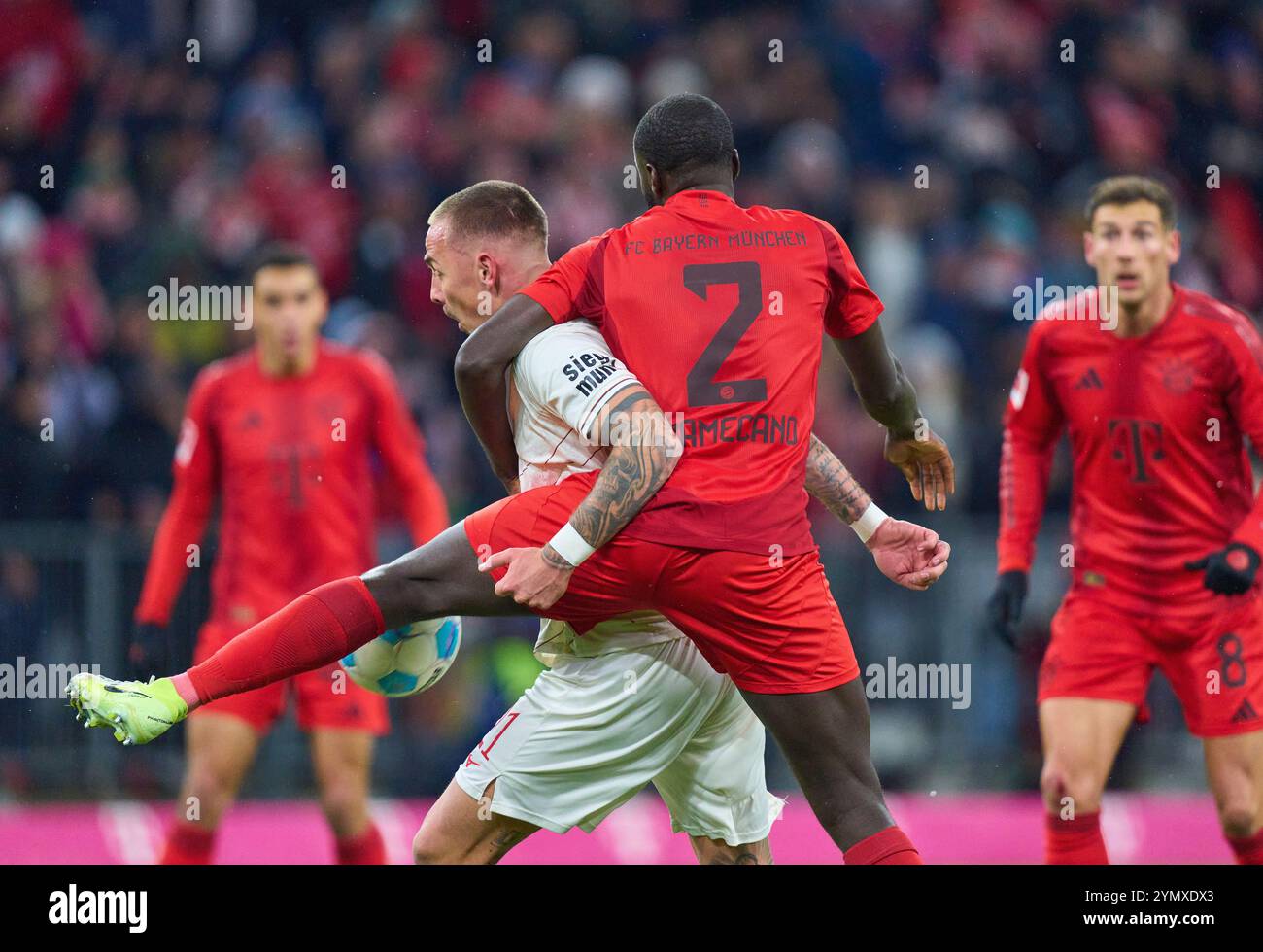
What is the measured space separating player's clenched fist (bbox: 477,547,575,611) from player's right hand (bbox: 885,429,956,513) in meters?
1.14

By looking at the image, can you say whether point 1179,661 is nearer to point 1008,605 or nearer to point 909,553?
point 1008,605

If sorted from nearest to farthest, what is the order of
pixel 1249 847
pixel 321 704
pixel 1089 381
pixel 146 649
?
pixel 1249 847 < pixel 1089 381 < pixel 321 704 < pixel 146 649

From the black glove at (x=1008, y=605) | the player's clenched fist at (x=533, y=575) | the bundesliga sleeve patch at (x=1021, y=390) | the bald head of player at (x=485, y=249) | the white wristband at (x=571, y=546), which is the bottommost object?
the black glove at (x=1008, y=605)

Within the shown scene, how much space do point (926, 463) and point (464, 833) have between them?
1.60 m

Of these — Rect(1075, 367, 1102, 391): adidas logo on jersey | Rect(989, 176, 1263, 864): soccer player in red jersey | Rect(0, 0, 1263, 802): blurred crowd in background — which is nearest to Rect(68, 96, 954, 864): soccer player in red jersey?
Rect(989, 176, 1263, 864): soccer player in red jersey

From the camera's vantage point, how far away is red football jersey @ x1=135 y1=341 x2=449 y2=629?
23.6 feet

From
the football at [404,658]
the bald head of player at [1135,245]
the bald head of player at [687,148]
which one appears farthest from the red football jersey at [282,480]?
the bald head of player at [687,148]

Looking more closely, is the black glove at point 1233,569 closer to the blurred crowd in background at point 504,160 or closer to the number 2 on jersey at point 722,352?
the number 2 on jersey at point 722,352

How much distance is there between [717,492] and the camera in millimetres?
4164

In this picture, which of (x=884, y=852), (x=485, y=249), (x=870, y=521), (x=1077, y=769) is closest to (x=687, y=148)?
(x=485, y=249)

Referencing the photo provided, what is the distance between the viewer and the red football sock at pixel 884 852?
4.09 m

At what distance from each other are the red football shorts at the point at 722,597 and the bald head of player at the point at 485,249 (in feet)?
2.16

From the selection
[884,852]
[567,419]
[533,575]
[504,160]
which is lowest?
[884,852]

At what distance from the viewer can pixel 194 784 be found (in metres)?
6.78
